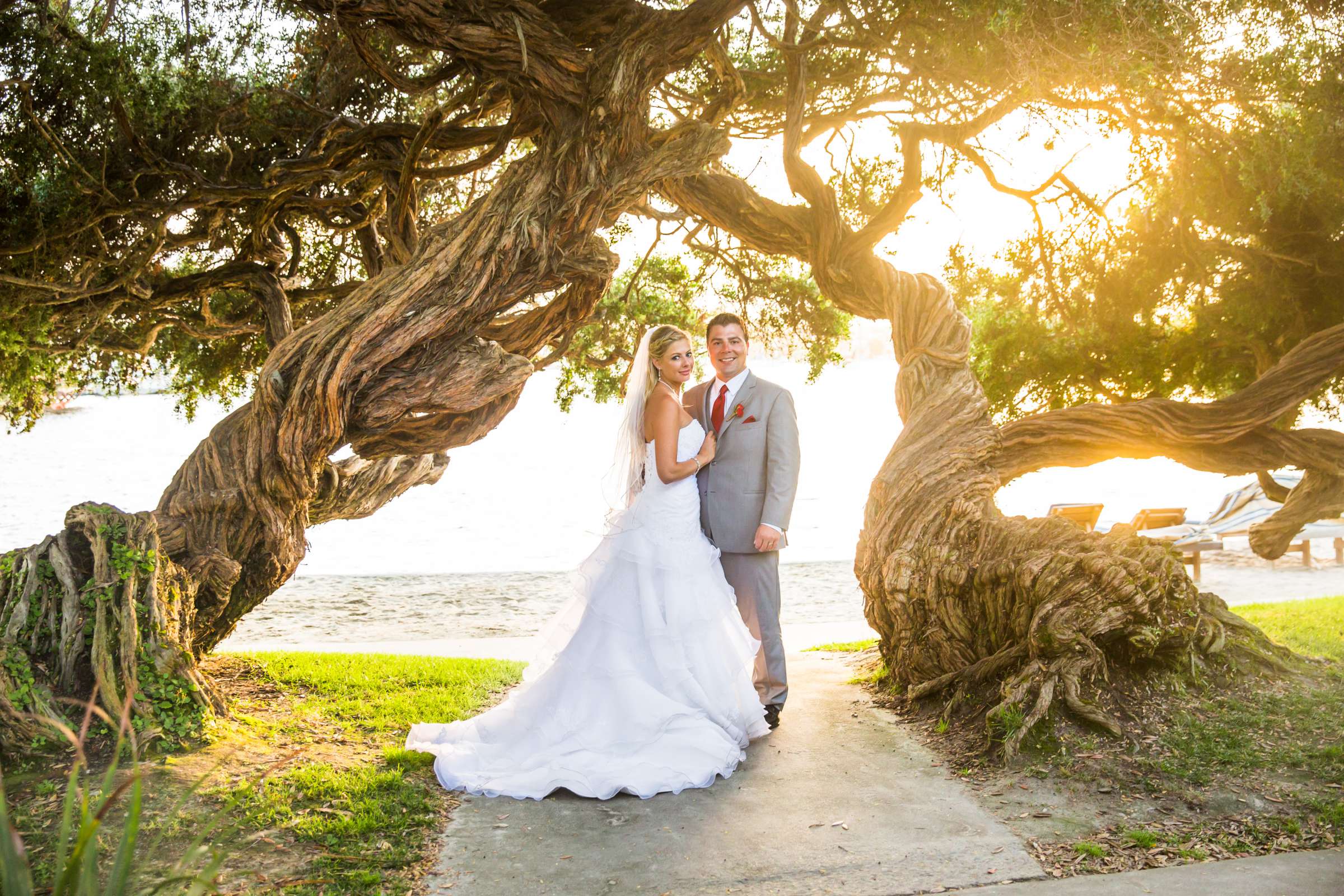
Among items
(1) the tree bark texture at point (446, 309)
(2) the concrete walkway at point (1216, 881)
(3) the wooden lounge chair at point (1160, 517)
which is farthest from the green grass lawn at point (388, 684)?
(3) the wooden lounge chair at point (1160, 517)

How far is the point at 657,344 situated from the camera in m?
5.25

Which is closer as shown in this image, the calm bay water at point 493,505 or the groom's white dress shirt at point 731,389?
the groom's white dress shirt at point 731,389

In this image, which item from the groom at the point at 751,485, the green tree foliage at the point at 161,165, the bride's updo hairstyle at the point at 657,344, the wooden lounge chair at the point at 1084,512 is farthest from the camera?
the wooden lounge chair at the point at 1084,512

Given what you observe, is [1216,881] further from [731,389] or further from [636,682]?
[731,389]

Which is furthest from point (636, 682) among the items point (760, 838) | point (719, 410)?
point (719, 410)

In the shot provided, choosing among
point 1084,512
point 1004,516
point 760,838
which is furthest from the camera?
point 1084,512

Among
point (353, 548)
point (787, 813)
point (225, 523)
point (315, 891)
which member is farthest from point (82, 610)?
point (353, 548)

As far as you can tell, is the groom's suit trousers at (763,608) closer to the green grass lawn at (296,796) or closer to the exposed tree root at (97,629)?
the green grass lawn at (296,796)

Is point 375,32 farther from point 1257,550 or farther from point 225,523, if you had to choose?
point 1257,550

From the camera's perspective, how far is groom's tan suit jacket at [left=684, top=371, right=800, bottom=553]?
17.9 ft

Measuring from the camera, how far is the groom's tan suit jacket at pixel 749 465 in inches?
215

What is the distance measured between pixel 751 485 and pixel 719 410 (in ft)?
1.55

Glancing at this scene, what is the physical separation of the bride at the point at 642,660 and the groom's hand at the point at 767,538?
252 mm

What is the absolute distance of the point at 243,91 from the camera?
7.06 metres
